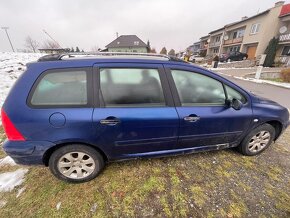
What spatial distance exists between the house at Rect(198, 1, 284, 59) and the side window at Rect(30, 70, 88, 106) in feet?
92.9

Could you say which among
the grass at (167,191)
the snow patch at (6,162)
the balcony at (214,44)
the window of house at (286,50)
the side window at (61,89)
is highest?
the balcony at (214,44)

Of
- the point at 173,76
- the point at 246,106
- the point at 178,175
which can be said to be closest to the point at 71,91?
the point at 173,76

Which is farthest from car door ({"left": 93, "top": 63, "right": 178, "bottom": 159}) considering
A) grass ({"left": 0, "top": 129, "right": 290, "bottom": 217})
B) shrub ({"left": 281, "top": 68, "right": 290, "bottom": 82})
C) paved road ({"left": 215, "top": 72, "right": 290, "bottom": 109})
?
shrub ({"left": 281, "top": 68, "right": 290, "bottom": 82})

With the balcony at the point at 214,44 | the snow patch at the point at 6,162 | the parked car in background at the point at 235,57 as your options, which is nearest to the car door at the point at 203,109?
the snow patch at the point at 6,162

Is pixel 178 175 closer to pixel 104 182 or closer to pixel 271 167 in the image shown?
pixel 104 182

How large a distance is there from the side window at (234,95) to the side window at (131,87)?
108 centimetres

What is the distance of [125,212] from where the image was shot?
196 cm

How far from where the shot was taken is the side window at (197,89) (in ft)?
7.38

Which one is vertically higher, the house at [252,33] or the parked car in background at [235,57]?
the house at [252,33]

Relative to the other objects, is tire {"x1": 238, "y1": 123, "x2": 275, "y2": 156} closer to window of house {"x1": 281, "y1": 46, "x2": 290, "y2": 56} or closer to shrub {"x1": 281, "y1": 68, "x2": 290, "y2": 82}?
shrub {"x1": 281, "y1": 68, "x2": 290, "y2": 82}

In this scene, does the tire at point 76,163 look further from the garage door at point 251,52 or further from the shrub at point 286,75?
the garage door at point 251,52

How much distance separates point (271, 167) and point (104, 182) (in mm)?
2786

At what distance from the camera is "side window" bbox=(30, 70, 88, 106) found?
6.20ft

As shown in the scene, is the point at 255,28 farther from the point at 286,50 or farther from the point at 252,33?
the point at 286,50
